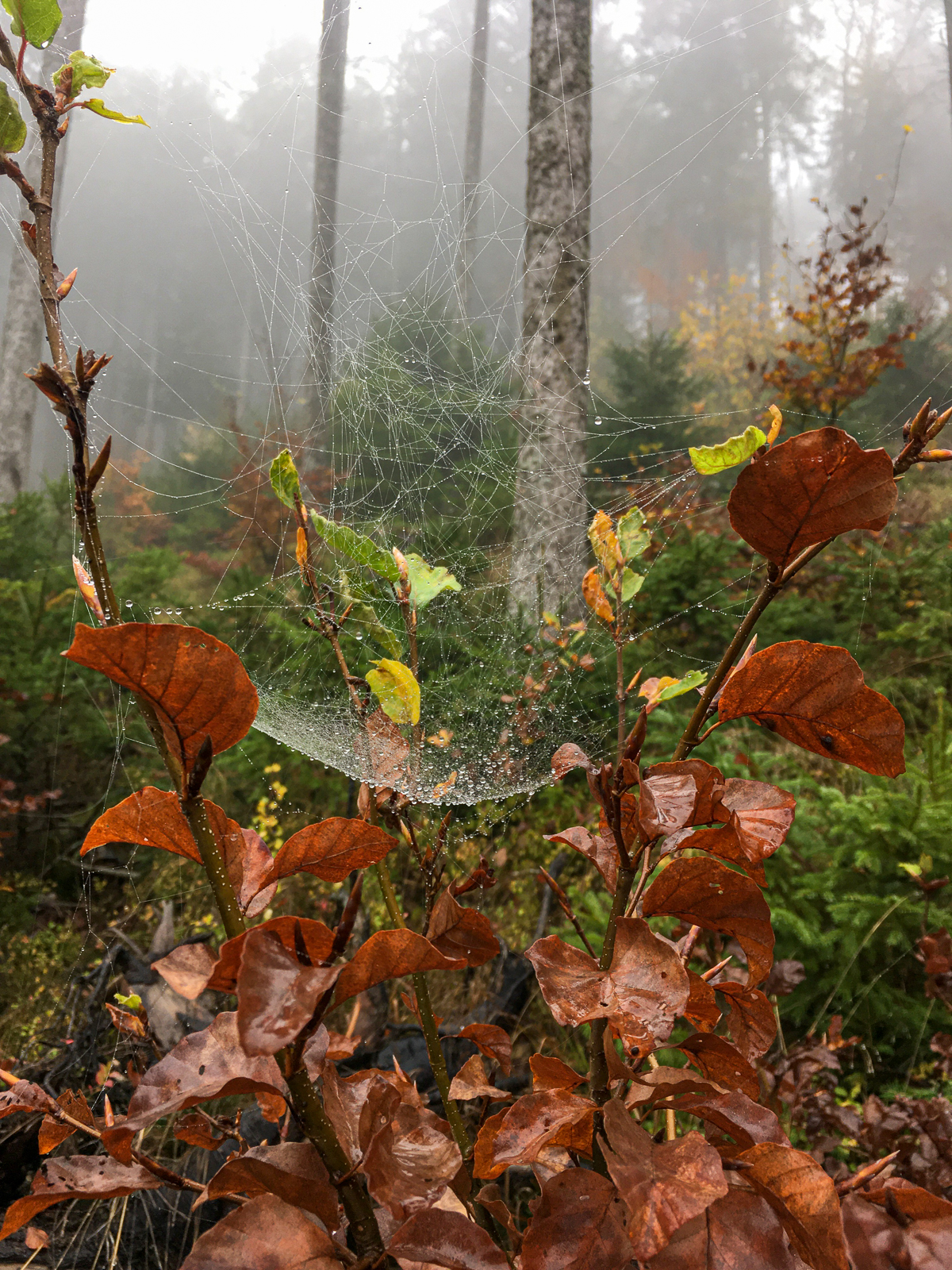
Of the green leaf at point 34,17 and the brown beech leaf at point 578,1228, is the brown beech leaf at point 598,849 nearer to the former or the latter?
the brown beech leaf at point 578,1228

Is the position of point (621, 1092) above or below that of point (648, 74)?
below

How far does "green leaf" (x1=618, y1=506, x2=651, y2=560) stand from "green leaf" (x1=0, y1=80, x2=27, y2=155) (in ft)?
1.47

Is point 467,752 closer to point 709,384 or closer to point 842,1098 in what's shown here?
point 842,1098

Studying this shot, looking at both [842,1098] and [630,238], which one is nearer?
[842,1098]

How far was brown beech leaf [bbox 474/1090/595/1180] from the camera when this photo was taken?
29 cm

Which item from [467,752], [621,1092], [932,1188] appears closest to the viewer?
[621,1092]

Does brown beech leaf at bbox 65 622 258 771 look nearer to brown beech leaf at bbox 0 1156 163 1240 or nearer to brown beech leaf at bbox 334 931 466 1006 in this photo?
brown beech leaf at bbox 334 931 466 1006

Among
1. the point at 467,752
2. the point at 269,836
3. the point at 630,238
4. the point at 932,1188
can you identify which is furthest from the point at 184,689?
the point at 630,238

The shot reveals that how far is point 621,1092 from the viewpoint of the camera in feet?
1.23

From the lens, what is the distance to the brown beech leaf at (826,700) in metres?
0.32

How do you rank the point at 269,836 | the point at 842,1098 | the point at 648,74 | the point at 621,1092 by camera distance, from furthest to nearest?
the point at 648,74
the point at 269,836
the point at 842,1098
the point at 621,1092

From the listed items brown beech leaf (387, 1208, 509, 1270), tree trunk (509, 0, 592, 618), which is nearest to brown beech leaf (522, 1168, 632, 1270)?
brown beech leaf (387, 1208, 509, 1270)

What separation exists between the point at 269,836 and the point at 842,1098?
2.12 m

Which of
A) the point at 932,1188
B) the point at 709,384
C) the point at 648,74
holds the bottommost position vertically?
the point at 932,1188
